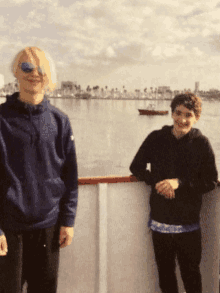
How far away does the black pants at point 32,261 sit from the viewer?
130cm

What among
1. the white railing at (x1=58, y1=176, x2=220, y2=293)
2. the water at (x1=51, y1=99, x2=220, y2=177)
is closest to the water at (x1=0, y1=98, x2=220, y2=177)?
the water at (x1=51, y1=99, x2=220, y2=177)

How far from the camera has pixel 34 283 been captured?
1387 mm

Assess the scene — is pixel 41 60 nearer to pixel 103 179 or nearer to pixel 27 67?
pixel 27 67

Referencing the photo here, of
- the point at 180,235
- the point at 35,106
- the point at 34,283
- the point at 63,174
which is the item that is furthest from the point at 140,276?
the point at 35,106

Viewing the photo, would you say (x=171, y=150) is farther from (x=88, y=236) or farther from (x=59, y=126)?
(x=88, y=236)

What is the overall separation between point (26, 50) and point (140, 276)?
1.66 meters

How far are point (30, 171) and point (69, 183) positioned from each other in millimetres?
218

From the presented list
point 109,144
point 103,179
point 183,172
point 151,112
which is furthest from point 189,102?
point 151,112

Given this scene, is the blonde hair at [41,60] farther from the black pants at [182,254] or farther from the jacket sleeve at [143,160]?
the black pants at [182,254]

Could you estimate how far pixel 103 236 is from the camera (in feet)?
6.43

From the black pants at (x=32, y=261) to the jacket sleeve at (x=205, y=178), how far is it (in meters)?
0.76

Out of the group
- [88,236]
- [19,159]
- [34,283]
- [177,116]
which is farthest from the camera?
[88,236]

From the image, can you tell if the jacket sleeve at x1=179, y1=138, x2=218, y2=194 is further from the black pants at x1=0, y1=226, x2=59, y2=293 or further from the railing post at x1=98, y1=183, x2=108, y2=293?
the black pants at x1=0, y1=226, x2=59, y2=293

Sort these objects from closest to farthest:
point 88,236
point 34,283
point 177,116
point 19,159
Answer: point 19,159 → point 34,283 → point 177,116 → point 88,236
